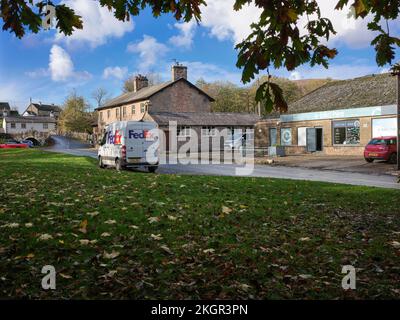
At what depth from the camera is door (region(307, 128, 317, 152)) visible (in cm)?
3534

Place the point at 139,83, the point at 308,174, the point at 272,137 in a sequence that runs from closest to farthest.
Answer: the point at 308,174
the point at 272,137
the point at 139,83

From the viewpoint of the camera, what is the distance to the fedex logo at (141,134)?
18.9 metres

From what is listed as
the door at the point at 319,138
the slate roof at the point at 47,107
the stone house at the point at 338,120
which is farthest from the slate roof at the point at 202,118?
the slate roof at the point at 47,107

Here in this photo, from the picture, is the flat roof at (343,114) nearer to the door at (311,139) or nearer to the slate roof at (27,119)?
the door at (311,139)

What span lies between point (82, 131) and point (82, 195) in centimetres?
7653

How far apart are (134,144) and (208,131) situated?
99.1 feet

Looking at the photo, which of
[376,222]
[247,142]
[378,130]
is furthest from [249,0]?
[247,142]

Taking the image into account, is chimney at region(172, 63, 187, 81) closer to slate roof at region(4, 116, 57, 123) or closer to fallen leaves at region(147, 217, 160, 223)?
fallen leaves at region(147, 217, 160, 223)

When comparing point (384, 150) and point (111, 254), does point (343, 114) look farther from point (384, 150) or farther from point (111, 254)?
point (111, 254)

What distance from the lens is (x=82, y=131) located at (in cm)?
8150

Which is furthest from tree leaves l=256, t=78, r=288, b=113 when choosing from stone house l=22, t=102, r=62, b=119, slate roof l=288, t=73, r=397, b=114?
stone house l=22, t=102, r=62, b=119

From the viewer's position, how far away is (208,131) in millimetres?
48781

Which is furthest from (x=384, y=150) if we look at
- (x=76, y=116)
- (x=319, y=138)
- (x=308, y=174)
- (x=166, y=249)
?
(x=76, y=116)
